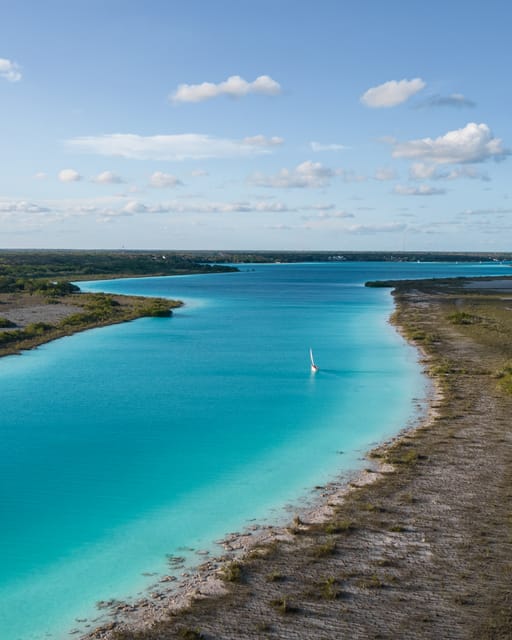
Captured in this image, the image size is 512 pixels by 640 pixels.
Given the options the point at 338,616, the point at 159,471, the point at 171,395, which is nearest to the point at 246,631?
the point at 338,616

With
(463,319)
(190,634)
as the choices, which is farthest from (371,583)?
(463,319)

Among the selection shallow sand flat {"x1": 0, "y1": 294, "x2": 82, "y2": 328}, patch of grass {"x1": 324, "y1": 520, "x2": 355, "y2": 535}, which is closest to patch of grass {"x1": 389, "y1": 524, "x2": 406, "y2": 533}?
patch of grass {"x1": 324, "y1": 520, "x2": 355, "y2": 535}

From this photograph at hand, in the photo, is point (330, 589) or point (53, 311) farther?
point (53, 311)

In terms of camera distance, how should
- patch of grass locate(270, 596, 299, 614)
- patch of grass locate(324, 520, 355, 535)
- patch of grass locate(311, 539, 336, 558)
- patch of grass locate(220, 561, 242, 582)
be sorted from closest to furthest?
patch of grass locate(270, 596, 299, 614) < patch of grass locate(220, 561, 242, 582) < patch of grass locate(311, 539, 336, 558) < patch of grass locate(324, 520, 355, 535)

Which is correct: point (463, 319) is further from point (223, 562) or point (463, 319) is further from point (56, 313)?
point (223, 562)

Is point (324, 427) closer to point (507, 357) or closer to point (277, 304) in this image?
point (507, 357)

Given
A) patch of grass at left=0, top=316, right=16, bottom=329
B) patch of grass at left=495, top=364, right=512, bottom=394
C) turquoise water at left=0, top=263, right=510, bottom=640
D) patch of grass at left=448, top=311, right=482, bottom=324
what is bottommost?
turquoise water at left=0, top=263, right=510, bottom=640

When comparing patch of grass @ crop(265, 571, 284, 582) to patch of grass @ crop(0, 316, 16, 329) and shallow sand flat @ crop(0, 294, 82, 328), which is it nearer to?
patch of grass @ crop(0, 316, 16, 329)
